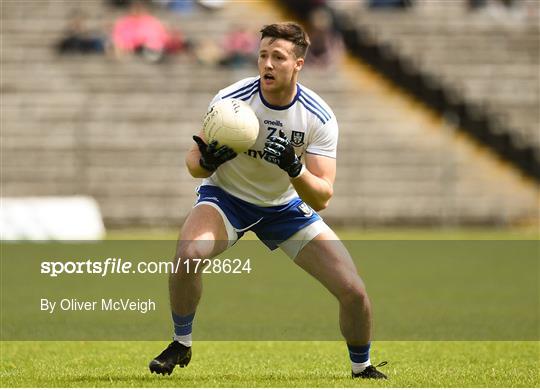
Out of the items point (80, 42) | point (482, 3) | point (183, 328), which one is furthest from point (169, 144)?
point (183, 328)

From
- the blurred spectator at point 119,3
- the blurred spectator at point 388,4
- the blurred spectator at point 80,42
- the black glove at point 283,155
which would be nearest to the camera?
the black glove at point 283,155

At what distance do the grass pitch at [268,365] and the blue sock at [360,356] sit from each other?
0.34 ft

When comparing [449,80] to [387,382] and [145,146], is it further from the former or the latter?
[387,382]

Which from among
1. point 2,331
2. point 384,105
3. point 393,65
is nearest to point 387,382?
point 2,331

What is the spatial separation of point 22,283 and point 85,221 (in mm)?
7146

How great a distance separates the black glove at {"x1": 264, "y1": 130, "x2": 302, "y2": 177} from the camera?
7988mm

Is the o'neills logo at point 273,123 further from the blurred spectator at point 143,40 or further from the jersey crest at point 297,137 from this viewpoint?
the blurred spectator at point 143,40

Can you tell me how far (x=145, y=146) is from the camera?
2603cm

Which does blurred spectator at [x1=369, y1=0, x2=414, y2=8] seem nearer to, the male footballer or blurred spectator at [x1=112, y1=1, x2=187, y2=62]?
blurred spectator at [x1=112, y1=1, x2=187, y2=62]

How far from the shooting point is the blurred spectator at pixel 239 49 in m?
27.3

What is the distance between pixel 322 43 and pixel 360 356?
20.1 m

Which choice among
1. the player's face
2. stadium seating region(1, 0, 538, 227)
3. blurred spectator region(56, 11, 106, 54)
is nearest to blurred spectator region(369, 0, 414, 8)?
stadium seating region(1, 0, 538, 227)

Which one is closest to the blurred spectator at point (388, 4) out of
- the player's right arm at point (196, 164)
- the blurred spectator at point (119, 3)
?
the blurred spectator at point (119, 3)

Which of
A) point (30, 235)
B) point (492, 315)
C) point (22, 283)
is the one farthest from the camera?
point (30, 235)
